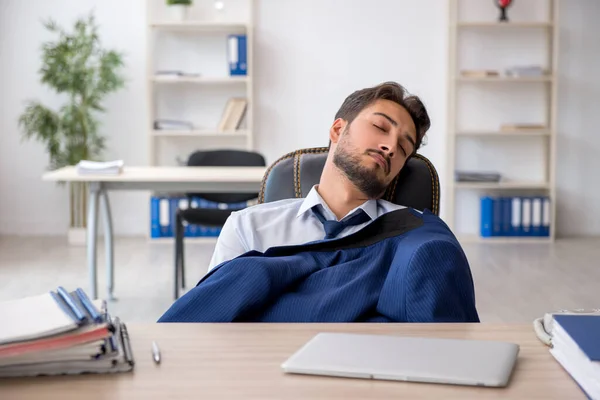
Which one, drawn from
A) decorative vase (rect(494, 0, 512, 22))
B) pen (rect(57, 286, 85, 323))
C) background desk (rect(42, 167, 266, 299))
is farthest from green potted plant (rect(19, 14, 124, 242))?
pen (rect(57, 286, 85, 323))

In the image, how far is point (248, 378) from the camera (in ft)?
3.47

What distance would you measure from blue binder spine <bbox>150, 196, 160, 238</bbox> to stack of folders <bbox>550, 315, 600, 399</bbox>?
5167 millimetres

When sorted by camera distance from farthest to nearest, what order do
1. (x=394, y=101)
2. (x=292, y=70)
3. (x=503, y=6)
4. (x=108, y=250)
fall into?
1. (x=292, y=70)
2. (x=503, y=6)
3. (x=108, y=250)
4. (x=394, y=101)

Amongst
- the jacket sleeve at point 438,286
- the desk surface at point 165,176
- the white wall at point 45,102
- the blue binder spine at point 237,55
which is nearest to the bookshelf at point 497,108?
the blue binder spine at point 237,55

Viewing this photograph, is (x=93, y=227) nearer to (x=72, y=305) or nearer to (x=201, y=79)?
(x=201, y=79)

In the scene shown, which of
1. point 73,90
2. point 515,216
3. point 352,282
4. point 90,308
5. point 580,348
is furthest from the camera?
point 515,216

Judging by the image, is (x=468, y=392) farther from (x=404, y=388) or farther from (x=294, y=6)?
(x=294, y=6)

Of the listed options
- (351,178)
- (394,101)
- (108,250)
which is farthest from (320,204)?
(108,250)

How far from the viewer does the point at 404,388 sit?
3.35 ft

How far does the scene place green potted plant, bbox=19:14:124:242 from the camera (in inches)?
230

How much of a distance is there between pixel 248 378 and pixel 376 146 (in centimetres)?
109

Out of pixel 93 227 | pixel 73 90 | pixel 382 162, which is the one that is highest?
pixel 73 90

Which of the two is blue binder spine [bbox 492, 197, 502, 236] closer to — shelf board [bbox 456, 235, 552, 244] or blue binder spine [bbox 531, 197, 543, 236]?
shelf board [bbox 456, 235, 552, 244]

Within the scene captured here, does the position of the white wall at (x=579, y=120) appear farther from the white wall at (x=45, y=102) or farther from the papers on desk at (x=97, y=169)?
the papers on desk at (x=97, y=169)
